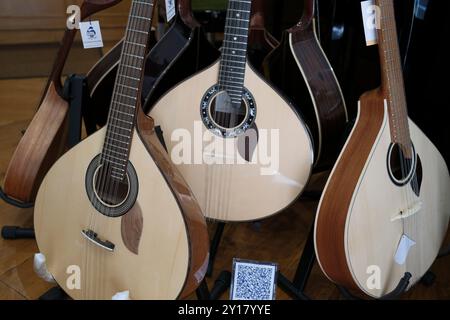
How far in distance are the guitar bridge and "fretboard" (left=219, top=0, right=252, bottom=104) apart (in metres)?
0.41

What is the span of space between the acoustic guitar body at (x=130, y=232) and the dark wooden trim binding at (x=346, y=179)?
0.26 meters

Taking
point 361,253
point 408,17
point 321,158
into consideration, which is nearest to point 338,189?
point 361,253

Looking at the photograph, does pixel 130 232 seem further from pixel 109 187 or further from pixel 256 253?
pixel 256 253

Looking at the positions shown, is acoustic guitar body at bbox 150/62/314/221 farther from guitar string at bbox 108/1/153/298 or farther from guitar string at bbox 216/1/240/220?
guitar string at bbox 108/1/153/298

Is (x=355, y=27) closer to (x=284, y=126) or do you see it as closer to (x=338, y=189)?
(x=284, y=126)

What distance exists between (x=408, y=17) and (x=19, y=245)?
1321 mm

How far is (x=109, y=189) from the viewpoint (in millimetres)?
879

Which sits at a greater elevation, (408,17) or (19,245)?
(408,17)

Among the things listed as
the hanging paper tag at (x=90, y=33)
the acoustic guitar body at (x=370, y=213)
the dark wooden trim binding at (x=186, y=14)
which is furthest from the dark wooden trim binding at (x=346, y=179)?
the hanging paper tag at (x=90, y=33)

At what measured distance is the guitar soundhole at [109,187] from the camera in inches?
34.1

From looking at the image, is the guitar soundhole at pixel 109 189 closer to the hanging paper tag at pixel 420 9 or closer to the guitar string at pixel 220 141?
the guitar string at pixel 220 141

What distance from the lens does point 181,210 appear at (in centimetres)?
80

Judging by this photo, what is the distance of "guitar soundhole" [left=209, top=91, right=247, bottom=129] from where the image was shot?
97cm

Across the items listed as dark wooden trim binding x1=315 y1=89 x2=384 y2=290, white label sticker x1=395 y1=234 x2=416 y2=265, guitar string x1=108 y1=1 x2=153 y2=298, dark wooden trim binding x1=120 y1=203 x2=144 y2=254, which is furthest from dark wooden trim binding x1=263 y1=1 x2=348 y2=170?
dark wooden trim binding x1=120 y1=203 x2=144 y2=254
